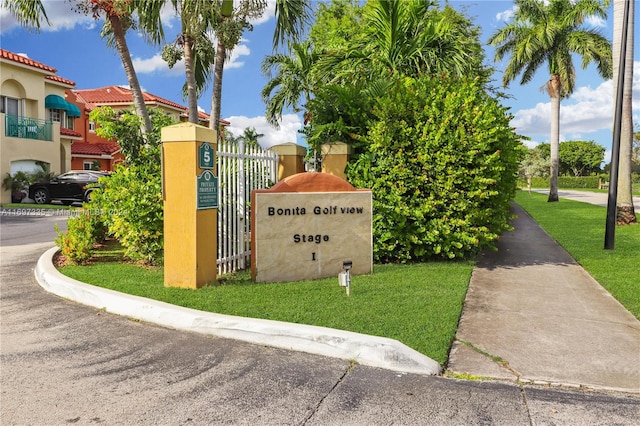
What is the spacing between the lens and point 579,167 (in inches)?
3684

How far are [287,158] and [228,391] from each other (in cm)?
603

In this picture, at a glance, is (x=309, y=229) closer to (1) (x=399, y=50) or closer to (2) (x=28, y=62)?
(1) (x=399, y=50)

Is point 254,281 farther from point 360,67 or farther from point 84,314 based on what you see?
point 360,67

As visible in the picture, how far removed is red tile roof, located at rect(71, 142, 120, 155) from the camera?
111ft

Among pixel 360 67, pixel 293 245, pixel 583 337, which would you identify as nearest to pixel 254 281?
pixel 293 245

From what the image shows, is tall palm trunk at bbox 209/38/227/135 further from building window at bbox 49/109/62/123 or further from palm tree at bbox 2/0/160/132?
building window at bbox 49/109/62/123

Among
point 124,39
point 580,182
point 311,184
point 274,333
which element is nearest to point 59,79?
point 124,39

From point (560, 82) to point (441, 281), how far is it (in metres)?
29.9

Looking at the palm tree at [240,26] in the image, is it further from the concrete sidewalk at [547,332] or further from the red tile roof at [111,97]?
the red tile roof at [111,97]

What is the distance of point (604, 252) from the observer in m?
11.2

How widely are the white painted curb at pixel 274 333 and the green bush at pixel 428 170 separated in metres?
4.08

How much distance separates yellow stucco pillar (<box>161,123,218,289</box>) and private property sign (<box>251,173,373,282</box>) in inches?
30.8

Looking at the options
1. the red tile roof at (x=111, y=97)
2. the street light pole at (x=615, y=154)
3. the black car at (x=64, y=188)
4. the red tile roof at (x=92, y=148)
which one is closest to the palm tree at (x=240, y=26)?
the street light pole at (x=615, y=154)

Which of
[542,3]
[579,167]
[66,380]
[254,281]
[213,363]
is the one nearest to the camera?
[66,380]
